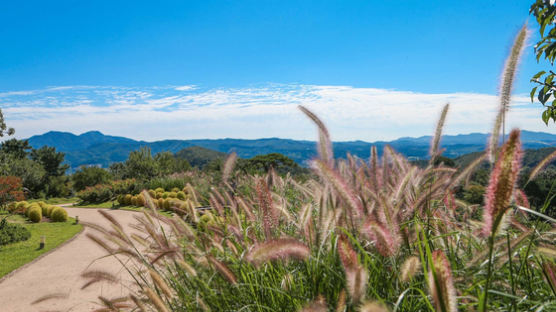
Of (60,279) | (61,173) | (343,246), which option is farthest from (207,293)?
(61,173)

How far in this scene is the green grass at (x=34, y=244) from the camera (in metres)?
7.20

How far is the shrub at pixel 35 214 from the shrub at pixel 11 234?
8.73ft

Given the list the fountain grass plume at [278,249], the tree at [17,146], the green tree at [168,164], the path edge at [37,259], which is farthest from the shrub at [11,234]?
the tree at [17,146]

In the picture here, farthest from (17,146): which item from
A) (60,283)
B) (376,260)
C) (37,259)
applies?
(376,260)

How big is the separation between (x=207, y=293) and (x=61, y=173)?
55.6 metres

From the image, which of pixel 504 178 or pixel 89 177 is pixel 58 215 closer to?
pixel 89 177

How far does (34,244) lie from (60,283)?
12.8 ft

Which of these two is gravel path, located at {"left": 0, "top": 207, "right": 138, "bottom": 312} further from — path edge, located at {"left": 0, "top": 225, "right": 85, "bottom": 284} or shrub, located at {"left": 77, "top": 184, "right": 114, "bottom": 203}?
shrub, located at {"left": 77, "top": 184, "right": 114, "bottom": 203}

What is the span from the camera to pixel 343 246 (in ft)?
3.55

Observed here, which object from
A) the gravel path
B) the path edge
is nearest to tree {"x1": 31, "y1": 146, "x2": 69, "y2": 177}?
the path edge

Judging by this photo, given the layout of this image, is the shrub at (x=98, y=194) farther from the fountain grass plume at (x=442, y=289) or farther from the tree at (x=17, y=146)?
the tree at (x=17, y=146)

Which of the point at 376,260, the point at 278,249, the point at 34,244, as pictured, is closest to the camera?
the point at 278,249

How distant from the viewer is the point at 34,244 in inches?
345

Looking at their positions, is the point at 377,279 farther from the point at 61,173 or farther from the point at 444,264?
the point at 61,173
